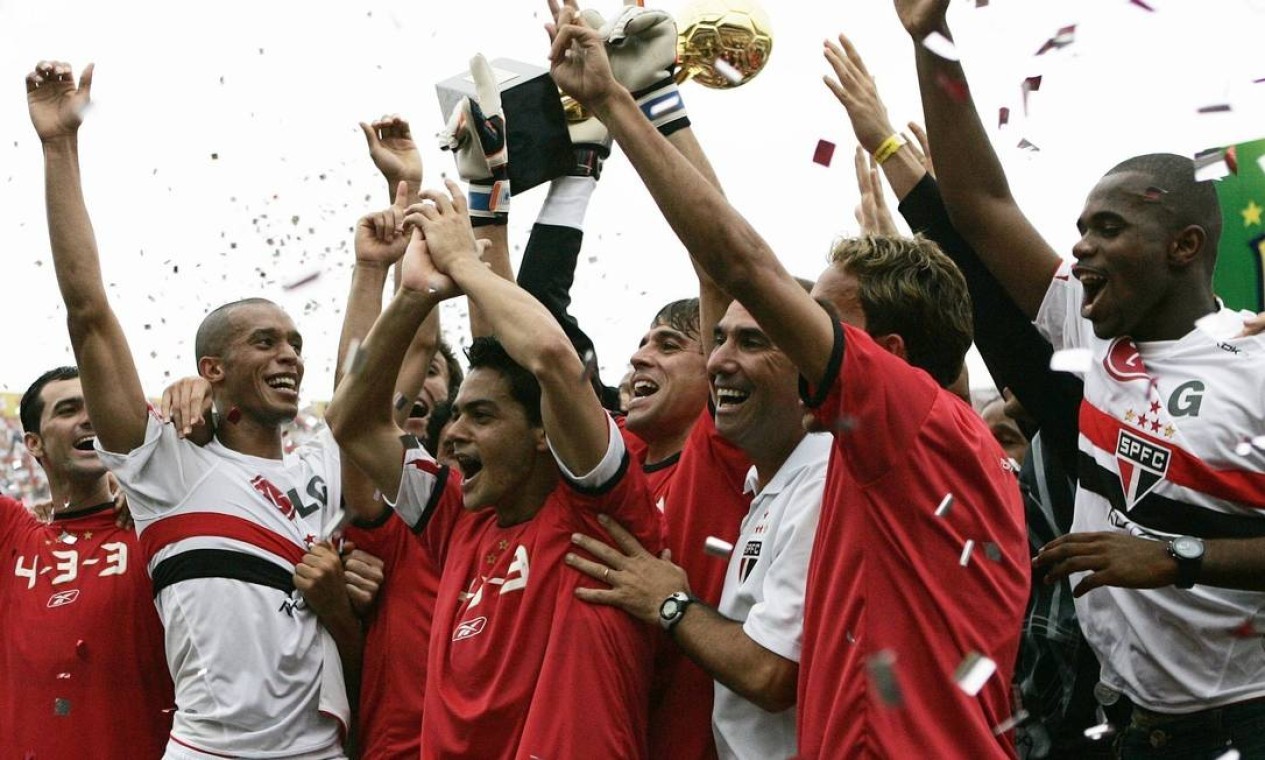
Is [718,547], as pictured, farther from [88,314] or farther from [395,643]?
[88,314]

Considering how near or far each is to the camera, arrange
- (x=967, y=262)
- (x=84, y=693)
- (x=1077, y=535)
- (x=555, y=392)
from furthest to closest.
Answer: (x=84, y=693)
(x=967, y=262)
(x=555, y=392)
(x=1077, y=535)

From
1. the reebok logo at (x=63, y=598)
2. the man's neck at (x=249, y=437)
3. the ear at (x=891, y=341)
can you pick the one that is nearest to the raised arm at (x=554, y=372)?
the ear at (x=891, y=341)

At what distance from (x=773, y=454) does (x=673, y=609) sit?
53 cm

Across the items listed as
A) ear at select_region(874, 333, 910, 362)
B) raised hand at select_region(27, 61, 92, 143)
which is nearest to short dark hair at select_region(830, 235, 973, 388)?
ear at select_region(874, 333, 910, 362)

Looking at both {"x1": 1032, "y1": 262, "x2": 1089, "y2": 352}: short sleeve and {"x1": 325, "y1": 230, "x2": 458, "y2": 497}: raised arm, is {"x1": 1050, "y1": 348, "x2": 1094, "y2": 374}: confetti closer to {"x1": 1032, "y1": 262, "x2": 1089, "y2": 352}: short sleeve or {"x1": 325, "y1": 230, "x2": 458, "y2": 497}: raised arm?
Result: {"x1": 1032, "y1": 262, "x2": 1089, "y2": 352}: short sleeve

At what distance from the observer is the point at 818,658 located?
3.42 m

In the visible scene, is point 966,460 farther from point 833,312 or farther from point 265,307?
point 265,307

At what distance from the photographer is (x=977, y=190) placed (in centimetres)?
432

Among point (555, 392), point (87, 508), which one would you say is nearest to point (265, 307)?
point (87, 508)

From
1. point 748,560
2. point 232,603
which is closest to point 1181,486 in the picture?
point 748,560

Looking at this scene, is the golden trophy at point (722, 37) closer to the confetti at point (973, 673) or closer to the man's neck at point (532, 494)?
the man's neck at point (532, 494)

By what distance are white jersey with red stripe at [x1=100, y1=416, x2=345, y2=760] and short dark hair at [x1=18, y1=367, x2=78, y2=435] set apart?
1.11m

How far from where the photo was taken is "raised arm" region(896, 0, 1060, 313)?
4215mm

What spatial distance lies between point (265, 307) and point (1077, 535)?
3270 mm
